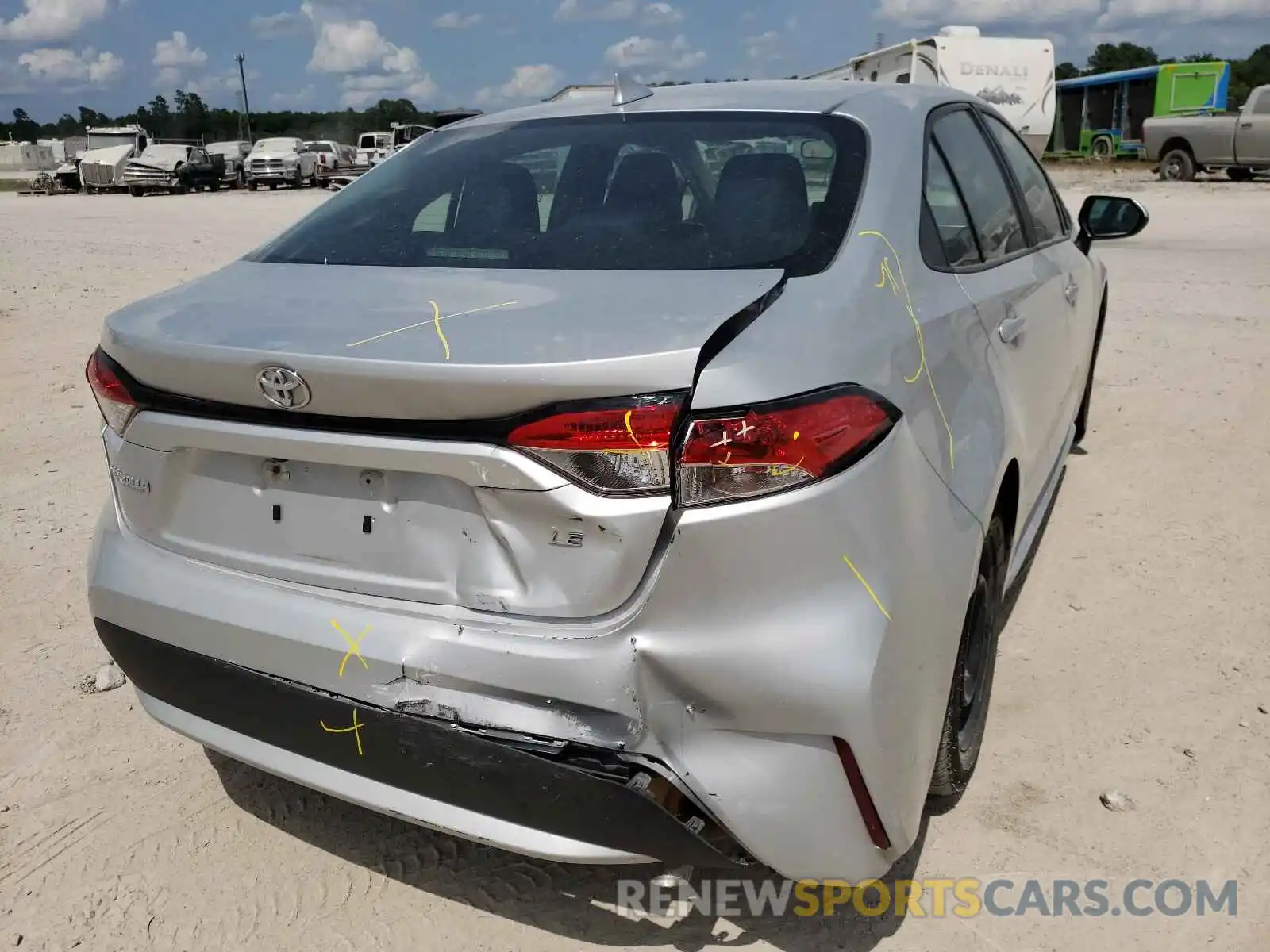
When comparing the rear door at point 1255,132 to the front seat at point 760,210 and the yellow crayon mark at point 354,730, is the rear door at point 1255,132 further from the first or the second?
the yellow crayon mark at point 354,730

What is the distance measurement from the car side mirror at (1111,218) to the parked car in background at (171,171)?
34.7 metres

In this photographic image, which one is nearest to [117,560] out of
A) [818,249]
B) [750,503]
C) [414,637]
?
[414,637]

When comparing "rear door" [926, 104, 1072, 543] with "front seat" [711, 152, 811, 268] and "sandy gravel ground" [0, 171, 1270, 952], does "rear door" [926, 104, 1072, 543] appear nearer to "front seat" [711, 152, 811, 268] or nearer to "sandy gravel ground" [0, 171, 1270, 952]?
"front seat" [711, 152, 811, 268]

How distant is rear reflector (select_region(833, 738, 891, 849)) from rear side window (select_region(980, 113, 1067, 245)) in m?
2.23

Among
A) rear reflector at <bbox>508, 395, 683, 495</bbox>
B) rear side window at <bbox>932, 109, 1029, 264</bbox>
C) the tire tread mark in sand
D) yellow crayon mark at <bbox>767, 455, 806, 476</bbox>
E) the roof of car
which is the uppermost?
the roof of car

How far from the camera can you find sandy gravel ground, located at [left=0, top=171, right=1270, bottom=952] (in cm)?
222

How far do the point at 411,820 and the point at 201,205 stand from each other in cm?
2808

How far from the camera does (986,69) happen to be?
19297 mm

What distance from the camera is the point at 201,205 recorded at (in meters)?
26.9

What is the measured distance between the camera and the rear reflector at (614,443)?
1.63 meters

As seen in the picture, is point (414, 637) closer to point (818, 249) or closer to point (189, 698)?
point (189, 698)

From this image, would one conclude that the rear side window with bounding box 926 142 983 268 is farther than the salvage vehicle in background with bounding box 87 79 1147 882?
Yes

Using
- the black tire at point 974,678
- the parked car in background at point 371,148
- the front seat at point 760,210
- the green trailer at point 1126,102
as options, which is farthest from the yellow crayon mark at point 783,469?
the parked car in background at point 371,148

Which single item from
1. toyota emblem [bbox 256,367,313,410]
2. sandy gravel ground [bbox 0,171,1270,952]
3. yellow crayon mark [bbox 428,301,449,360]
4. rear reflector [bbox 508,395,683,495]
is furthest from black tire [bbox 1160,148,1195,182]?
toyota emblem [bbox 256,367,313,410]
